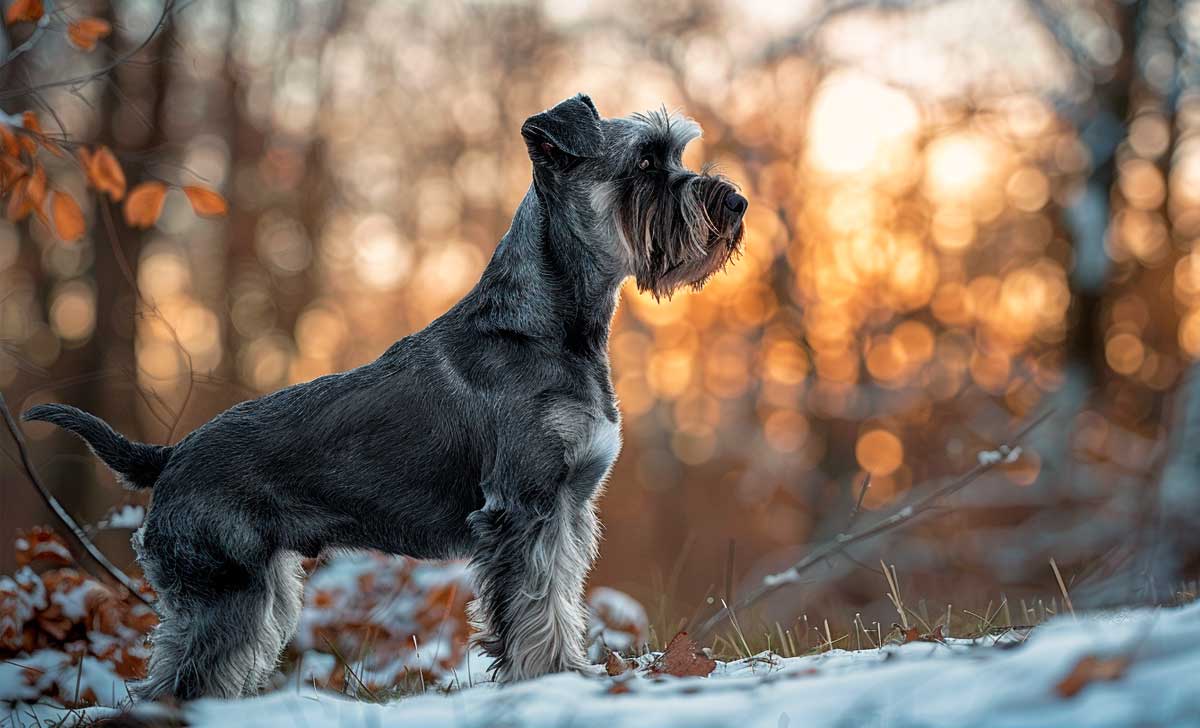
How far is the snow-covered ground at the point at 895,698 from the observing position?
85.4 inches

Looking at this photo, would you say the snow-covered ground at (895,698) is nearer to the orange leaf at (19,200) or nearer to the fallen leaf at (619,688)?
the fallen leaf at (619,688)

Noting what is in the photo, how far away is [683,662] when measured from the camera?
13.6 feet

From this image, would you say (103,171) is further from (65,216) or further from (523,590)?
(523,590)

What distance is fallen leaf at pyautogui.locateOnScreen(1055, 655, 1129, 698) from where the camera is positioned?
2225 millimetres

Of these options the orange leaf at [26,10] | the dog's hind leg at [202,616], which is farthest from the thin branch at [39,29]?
the dog's hind leg at [202,616]

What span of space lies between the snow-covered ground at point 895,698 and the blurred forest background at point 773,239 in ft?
21.5

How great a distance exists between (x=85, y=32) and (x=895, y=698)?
485cm

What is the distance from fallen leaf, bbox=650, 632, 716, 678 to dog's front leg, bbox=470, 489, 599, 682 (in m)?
0.38

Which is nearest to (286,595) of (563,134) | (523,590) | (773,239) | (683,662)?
(523,590)

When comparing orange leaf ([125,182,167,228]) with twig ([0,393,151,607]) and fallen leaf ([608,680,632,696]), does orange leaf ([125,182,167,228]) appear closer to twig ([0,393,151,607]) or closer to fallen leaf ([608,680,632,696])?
twig ([0,393,151,607])

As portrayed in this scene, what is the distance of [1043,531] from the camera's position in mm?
10875

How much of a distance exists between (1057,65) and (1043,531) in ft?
20.0

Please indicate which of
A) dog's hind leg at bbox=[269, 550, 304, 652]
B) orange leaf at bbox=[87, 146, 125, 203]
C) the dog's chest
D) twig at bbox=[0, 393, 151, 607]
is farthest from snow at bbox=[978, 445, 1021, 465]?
orange leaf at bbox=[87, 146, 125, 203]

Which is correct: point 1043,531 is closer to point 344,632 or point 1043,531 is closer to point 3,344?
point 344,632
